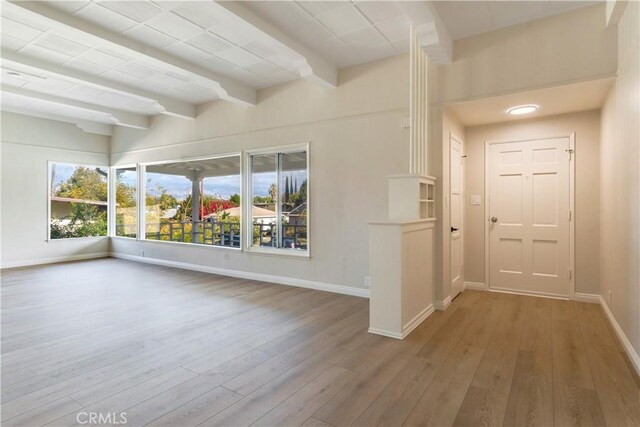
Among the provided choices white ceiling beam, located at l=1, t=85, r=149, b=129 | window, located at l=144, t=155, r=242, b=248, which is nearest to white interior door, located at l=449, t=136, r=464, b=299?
window, located at l=144, t=155, r=242, b=248

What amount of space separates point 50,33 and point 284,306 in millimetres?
4121

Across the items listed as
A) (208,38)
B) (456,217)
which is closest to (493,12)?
→ (456,217)

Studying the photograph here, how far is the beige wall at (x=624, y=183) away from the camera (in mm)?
2480

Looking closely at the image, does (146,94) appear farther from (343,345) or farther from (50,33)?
(343,345)

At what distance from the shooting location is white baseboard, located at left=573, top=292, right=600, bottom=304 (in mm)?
4093

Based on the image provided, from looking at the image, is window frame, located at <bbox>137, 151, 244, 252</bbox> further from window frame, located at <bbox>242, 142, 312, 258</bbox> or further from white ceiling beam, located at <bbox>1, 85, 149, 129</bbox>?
white ceiling beam, located at <bbox>1, 85, 149, 129</bbox>

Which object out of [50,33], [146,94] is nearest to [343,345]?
[50,33]

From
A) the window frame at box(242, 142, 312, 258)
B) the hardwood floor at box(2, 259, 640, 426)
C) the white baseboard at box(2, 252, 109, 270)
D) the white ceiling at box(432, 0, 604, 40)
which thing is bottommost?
the hardwood floor at box(2, 259, 640, 426)

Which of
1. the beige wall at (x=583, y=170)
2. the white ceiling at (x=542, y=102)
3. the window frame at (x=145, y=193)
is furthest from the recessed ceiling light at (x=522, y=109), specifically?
the window frame at (x=145, y=193)

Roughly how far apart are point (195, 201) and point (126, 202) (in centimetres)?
227

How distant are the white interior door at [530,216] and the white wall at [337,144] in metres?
1.61

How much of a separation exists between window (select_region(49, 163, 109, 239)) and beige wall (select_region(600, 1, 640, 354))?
9.46 m

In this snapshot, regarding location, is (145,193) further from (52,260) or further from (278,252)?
(278,252)

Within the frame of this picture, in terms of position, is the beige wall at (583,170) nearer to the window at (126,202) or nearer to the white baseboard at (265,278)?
the white baseboard at (265,278)
